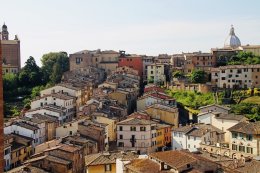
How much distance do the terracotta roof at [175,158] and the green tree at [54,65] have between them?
1554 inches

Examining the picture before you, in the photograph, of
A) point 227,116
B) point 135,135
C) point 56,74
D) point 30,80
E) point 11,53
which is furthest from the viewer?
point 11,53

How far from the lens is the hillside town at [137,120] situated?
1045 inches

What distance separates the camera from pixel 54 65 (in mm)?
64438

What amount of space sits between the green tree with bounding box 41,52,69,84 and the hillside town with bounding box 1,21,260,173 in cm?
145

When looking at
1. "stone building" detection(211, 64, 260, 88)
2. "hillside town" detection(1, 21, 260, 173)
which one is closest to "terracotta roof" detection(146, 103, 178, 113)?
"hillside town" detection(1, 21, 260, 173)

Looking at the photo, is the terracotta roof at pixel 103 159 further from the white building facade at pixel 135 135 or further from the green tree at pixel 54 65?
the green tree at pixel 54 65

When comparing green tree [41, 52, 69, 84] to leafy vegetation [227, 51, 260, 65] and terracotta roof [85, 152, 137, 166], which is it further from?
terracotta roof [85, 152, 137, 166]

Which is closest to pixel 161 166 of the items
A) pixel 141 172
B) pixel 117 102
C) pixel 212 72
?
pixel 141 172

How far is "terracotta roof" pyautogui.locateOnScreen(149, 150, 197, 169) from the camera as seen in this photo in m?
22.2

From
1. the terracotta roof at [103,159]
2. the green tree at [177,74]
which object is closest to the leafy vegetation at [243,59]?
the green tree at [177,74]

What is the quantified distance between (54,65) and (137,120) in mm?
27956

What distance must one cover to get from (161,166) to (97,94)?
92.8 feet

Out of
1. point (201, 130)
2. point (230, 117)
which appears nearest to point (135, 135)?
point (201, 130)

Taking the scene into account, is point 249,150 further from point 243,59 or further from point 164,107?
point 243,59
